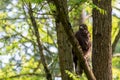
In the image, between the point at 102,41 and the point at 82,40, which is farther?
the point at 82,40

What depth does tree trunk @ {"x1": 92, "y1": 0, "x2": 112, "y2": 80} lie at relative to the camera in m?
5.05

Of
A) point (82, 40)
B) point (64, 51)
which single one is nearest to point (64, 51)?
point (64, 51)

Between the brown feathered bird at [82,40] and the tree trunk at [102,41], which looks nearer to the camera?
the tree trunk at [102,41]

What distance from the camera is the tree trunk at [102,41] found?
16.6 ft

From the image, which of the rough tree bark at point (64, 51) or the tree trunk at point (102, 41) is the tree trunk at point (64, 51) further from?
the tree trunk at point (102, 41)

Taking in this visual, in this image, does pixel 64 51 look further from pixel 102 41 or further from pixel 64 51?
pixel 102 41

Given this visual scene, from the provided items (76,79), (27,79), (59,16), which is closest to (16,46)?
(27,79)

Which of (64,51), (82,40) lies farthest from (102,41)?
(64,51)

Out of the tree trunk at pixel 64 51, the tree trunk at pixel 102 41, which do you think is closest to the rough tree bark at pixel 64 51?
the tree trunk at pixel 64 51

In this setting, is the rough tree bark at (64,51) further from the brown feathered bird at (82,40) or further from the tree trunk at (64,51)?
the brown feathered bird at (82,40)

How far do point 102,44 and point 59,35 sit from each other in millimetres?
587

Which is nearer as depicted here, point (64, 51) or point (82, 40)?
point (64, 51)

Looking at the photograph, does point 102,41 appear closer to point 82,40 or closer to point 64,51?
point 82,40

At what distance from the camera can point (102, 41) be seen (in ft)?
16.6
